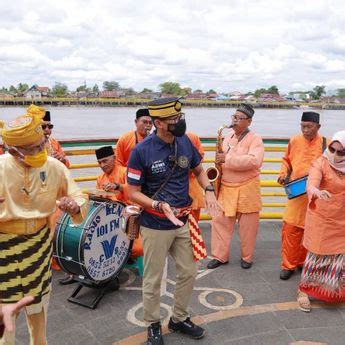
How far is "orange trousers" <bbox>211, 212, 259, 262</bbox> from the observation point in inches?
167

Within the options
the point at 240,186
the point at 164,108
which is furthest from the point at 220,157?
the point at 164,108

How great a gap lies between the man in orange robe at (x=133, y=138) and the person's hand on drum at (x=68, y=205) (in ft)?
5.85

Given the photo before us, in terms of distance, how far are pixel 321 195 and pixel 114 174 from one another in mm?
1852

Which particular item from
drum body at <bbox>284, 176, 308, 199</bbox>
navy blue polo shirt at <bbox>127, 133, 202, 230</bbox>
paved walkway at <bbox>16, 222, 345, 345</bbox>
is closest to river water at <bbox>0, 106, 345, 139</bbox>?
paved walkway at <bbox>16, 222, 345, 345</bbox>

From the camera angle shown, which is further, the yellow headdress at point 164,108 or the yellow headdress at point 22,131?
the yellow headdress at point 164,108

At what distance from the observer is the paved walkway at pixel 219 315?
9.75ft

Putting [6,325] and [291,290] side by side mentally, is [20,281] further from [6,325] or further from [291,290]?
[291,290]

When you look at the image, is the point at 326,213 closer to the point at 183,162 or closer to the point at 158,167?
the point at 183,162

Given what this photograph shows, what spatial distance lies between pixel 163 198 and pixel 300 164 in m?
1.73

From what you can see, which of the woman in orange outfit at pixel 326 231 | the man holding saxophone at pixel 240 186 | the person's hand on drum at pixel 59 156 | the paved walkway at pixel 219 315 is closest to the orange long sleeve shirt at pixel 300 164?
the man holding saxophone at pixel 240 186

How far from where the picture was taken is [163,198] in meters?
2.77

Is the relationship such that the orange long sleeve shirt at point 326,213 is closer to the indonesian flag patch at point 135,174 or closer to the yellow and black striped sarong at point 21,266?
the indonesian flag patch at point 135,174

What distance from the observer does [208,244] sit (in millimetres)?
4855

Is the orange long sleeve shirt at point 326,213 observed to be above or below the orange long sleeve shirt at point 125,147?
below
